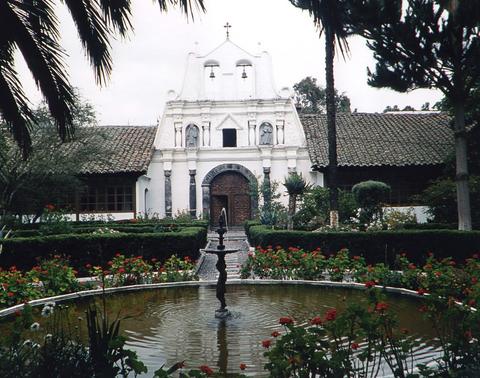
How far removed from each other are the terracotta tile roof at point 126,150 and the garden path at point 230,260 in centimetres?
590

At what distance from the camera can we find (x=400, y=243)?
1155 cm

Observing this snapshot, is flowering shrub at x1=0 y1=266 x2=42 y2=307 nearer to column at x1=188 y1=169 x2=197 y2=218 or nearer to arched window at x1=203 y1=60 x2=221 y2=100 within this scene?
column at x1=188 y1=169 x2=197 y2=218

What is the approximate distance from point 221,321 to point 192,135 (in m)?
18.8

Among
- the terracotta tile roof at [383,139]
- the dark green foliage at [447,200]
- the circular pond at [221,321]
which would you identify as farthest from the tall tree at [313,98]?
the circular pond at [221,321]

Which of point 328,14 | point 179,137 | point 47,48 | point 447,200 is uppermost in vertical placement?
point 179,137

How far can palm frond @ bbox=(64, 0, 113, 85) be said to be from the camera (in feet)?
15.7

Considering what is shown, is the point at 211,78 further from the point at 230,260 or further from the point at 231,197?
the point at 230,260

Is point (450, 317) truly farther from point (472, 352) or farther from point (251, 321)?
point (251, 321)

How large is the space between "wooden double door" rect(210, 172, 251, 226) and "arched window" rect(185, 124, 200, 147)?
2.20m

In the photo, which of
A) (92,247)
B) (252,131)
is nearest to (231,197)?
(252,131)

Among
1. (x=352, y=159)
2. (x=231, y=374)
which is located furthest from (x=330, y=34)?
(x=352, y=159)

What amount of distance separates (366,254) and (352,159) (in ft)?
36.7

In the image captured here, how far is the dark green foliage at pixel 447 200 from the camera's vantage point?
17688 mm

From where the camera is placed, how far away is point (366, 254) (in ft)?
38.2
